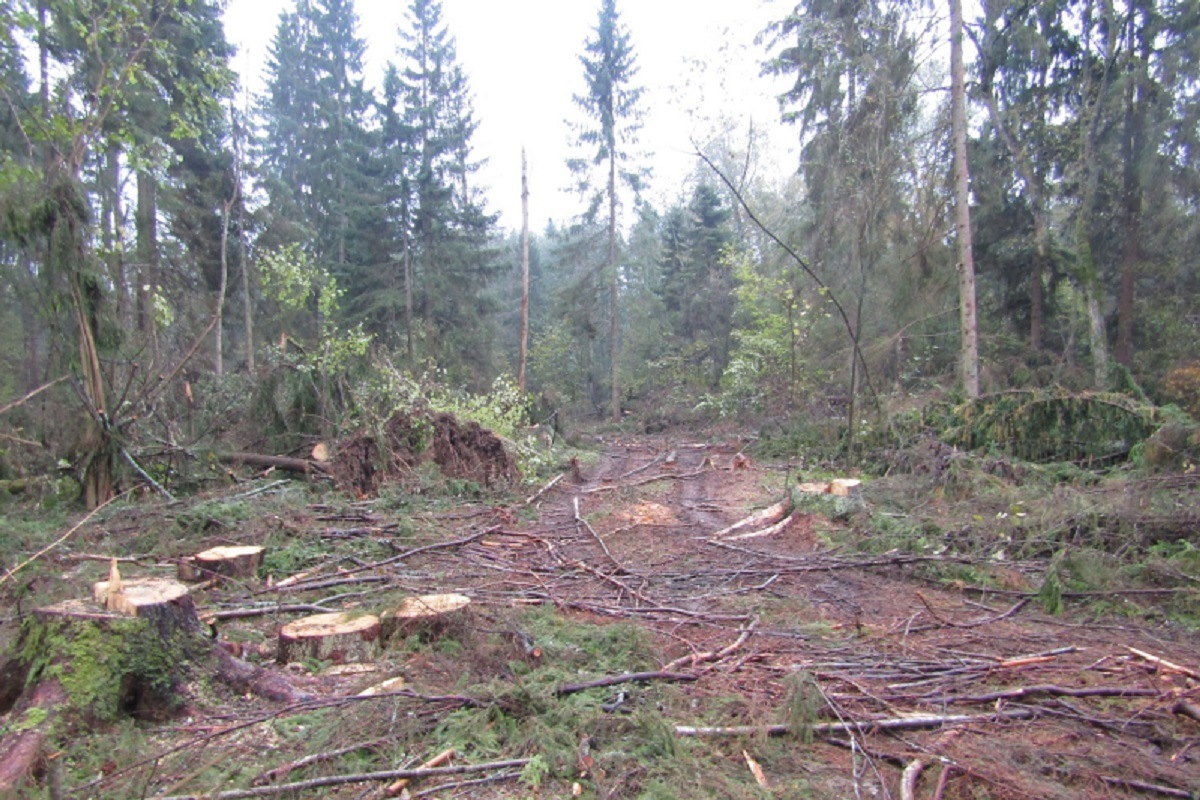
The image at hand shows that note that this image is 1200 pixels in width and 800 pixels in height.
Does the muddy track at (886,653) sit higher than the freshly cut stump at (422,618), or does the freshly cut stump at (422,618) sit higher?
the freshly cut stump at (422,618)

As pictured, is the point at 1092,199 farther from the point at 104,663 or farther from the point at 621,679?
the point at 104,663

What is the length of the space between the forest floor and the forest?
0.10 feet

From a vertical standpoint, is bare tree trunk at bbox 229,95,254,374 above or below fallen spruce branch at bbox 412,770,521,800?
above

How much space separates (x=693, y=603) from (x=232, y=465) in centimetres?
772

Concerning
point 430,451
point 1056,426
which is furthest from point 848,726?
point 430,451

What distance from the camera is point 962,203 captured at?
12.5 m

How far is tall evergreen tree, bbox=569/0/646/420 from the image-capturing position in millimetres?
25375

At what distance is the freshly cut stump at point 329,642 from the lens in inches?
161

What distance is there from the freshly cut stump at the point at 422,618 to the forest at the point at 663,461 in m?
0.06

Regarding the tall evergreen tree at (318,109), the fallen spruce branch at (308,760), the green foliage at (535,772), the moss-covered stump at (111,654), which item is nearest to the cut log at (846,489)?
the green foliage at (535,772)

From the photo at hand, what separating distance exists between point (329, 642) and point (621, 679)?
1851mm

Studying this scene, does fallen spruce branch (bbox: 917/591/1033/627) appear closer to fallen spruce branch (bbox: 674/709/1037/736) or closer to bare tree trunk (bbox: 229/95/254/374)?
fallen spruce branch (bbox: 674/709/1037/736)

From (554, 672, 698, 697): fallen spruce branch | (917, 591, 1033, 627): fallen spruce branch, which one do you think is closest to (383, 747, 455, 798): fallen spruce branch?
(554, 672, 698, 697): fallen spruce branch

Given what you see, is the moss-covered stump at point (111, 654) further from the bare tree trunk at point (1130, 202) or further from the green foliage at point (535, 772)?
the bare tree trunk at point (1130, 202)
